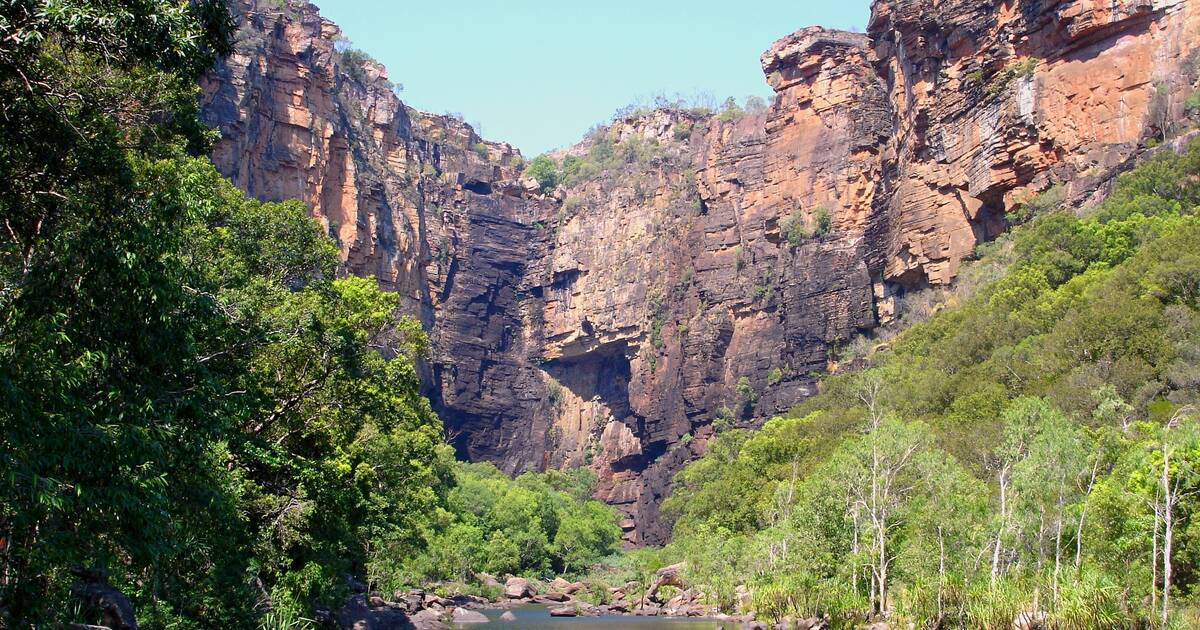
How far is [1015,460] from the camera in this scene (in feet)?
102

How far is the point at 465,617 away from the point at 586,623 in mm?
5370

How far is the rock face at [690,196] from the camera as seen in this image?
65.2m

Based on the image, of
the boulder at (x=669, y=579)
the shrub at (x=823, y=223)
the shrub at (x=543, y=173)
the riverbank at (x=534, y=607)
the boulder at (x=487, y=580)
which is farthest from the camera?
the shrub at (x=543, y=173)

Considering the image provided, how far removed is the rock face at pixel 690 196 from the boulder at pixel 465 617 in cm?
3786

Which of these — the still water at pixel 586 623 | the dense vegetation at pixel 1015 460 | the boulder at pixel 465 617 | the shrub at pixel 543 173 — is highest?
the shrub at pixel 543 173

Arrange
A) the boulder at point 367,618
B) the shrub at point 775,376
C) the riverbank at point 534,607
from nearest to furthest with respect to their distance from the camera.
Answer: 1. the boulder at point 367,618
2. the riverbank at point 534,607
3. the shrub at point 775,376

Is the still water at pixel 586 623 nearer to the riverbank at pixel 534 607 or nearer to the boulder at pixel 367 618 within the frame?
the riverbank at pixel 534 607

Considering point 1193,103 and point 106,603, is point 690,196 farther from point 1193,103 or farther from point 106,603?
point 106,603

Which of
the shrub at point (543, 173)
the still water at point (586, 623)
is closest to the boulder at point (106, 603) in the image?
the still water at point (586, 623)

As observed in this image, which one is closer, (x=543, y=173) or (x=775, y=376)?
(x=775, y=376)

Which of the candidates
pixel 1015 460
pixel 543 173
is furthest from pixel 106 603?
pixel 543 173

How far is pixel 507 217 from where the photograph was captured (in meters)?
114

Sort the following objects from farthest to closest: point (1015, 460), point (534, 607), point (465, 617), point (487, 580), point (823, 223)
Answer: point (823, 223) < point (487, 580) < point (534, 607) < point (465, 617) < point (1015, 460)

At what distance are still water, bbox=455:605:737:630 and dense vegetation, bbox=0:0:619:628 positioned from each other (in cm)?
1674
